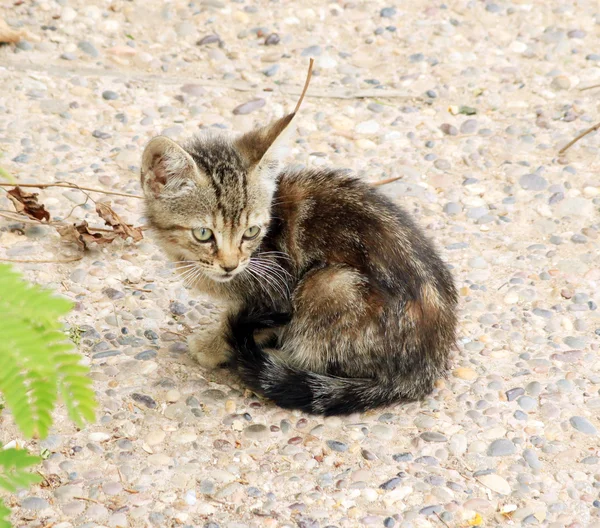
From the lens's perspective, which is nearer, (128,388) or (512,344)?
(128,388)

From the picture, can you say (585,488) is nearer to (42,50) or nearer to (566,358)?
(566,358)

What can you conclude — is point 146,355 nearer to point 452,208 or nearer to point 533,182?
point 452,208

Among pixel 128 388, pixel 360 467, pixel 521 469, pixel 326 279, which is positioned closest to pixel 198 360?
pixel 128 388

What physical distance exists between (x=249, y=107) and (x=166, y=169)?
222 cm

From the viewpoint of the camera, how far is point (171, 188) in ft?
12.9

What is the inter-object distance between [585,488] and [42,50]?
4.97 m

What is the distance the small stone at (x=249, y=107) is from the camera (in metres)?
5.94

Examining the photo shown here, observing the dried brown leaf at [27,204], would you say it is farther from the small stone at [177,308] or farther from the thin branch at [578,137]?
the thin branch at [578,137]

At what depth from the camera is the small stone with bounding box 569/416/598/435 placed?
3.73 m

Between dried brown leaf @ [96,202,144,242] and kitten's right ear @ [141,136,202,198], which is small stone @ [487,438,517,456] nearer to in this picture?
kitten's right ear @ [141,136,202,198]

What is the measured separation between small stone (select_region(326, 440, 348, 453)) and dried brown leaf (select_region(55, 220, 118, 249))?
1.87 meters

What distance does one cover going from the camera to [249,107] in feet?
19.6

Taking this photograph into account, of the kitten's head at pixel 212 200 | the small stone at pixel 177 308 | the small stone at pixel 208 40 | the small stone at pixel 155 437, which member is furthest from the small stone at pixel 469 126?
the small stone at pixel 155 437

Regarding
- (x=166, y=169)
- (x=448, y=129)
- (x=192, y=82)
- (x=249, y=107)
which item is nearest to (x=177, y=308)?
(x=166, y=169)
